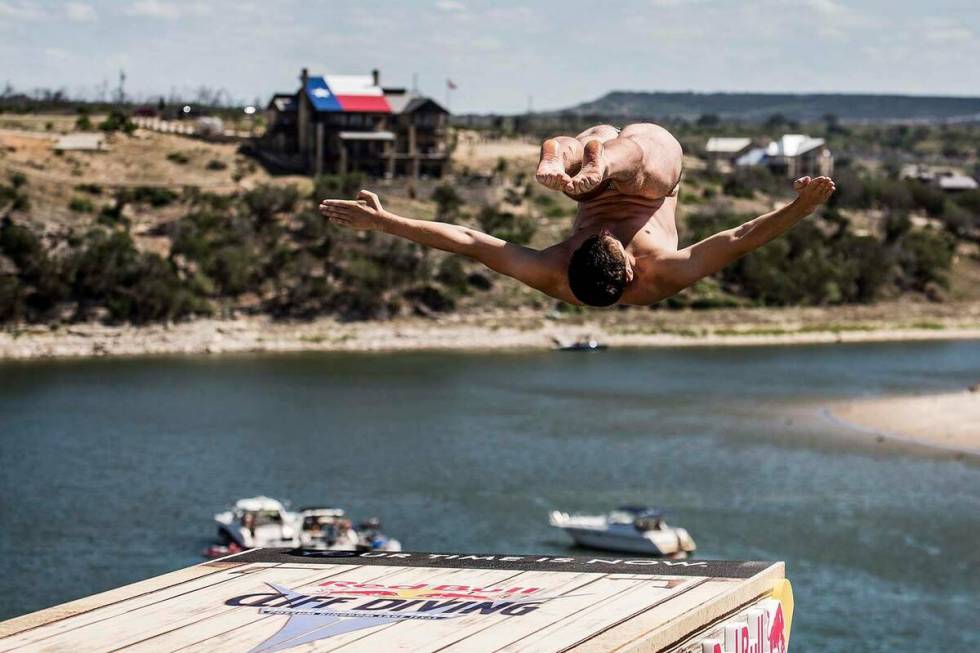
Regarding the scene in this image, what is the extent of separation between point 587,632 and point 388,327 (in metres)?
72.8

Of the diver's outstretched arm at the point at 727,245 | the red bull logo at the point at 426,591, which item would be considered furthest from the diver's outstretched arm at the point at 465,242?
the red bull logo at the point at 426,591

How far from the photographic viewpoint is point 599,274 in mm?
9648

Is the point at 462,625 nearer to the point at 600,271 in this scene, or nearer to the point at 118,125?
the point at 600,271

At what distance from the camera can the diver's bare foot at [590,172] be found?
348 inches

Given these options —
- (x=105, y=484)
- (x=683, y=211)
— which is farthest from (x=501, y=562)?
(x=683, y=211)

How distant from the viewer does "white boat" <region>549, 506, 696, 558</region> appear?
134ft

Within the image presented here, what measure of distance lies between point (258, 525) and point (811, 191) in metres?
32.6

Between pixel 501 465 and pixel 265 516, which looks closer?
pixel 265 516

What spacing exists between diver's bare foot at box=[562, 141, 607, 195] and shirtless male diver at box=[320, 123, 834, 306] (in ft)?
0.06

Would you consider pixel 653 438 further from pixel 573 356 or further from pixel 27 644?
pixel 27 644

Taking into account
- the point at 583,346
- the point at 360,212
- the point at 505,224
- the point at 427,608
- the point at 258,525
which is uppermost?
the point at 360,212

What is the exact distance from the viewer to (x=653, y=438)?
56.7 meters

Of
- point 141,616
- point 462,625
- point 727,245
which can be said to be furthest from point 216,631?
point 727,245

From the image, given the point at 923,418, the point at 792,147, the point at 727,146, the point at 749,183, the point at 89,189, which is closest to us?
the point at 923,418
